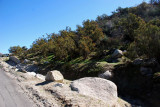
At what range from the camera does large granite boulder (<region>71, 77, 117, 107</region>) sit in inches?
283

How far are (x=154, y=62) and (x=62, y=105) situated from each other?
9.97 metres

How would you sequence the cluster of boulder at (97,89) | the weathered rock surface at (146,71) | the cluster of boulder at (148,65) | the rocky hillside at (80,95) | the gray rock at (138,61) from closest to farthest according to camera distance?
the rocky hillside at (80,95), the cluster of boulder at (97,89), the weathered rock surface at (146,71), the cluster of boulder at (148,65), the gray rock at (138,61)

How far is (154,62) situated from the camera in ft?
39.1

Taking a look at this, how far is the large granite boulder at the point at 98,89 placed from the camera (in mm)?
7178

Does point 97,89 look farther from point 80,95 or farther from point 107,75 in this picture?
point 107,75

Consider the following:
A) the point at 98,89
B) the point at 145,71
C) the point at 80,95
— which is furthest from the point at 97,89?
the point at 145,71

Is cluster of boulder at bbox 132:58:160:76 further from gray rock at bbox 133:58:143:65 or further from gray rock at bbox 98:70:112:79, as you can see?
gray rock at bbox 98:70:112:79

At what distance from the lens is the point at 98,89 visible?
790 cm

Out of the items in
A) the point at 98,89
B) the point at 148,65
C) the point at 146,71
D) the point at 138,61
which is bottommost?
the point at 146,71

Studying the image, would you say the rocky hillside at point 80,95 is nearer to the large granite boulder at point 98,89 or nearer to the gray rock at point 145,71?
the large granite boulder at point 98,89

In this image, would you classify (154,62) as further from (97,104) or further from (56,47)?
(56,47)

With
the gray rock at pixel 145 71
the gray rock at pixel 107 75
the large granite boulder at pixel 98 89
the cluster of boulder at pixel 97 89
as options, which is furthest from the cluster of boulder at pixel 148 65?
the large granite boulder at pixel 98 89

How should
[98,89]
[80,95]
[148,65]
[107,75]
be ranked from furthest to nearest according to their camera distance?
[107,75] → [148,65] → [98,89] → [80,95]

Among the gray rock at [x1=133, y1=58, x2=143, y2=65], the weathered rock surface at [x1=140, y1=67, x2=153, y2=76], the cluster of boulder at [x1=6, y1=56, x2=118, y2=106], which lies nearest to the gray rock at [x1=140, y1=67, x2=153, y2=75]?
the weathered rock surface at [x1=140, y1=67, x2=153, y2=76]
